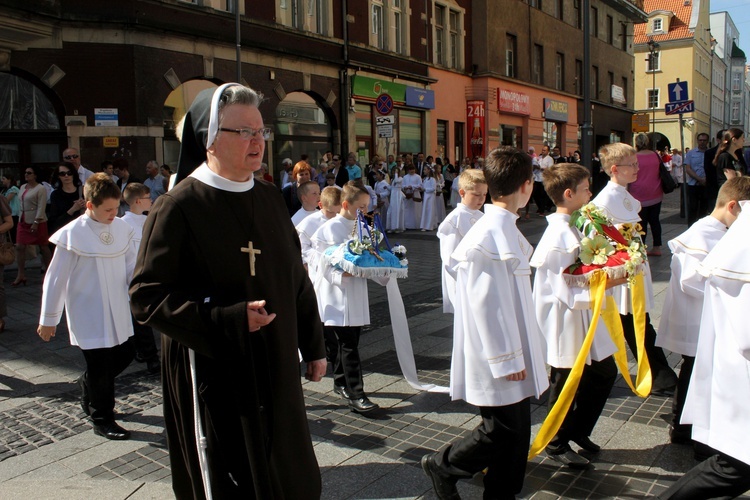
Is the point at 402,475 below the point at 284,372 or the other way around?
below

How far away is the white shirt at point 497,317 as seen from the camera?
3279 mm

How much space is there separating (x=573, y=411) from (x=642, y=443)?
594 mm

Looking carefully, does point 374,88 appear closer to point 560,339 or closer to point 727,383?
point 560,339

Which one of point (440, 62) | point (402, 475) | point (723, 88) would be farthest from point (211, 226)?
point (723, 88)

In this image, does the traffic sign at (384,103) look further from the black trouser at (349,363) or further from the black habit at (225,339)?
the black habit at (225,339)

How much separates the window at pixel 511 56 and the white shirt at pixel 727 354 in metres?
30.6

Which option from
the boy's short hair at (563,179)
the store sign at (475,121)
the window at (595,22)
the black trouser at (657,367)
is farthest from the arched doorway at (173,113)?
the window at (595,22)

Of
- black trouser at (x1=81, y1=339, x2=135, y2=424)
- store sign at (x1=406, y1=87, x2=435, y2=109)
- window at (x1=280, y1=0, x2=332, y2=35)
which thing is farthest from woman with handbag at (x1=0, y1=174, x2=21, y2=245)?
store sign at (x1=406, y1=87, x2=435, y2=109)

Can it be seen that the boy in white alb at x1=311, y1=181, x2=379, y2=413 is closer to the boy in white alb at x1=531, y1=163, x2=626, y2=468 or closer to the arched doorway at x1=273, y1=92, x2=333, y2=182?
the boy in white alb at x1=531, y1=163, x2=626, y2=468

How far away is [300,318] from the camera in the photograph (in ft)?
9.93

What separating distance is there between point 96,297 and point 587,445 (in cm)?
357

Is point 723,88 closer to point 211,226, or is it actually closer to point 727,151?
point 727,151

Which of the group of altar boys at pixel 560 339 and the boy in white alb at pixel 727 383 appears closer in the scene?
the boy in white alb at pixel 727 383

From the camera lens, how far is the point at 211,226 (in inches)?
100
